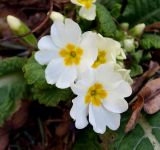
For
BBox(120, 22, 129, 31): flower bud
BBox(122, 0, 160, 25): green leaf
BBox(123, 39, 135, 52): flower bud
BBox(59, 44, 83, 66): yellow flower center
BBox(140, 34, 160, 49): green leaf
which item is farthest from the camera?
BBox(122, 0, 160, 25): green leaf

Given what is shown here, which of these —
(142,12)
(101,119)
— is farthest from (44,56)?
(142,12)

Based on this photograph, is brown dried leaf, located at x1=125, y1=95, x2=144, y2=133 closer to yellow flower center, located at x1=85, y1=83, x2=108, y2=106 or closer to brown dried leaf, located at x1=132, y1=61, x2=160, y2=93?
brown dried leaf, located at x1=132, y1=61, x2=160, y2=93

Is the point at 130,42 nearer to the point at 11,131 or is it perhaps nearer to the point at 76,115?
the point at 76,115

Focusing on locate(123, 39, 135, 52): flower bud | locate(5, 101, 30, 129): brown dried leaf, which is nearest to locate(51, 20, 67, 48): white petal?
locate(123, 39, 135, 52): flower bud

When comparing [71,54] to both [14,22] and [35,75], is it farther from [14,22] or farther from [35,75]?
[14,22]

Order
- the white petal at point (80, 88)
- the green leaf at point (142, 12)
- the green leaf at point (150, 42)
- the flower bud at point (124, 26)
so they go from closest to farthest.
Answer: the white petal at point (80, 88) → the green leaf at point (150, 42) → the flower bud at point (124, 26) → the green leaf at point (142, 12)

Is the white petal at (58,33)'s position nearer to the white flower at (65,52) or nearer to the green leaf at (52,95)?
the white flower at (65,52)

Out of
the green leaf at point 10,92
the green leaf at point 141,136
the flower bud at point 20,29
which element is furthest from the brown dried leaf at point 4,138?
the green leaf at point 141,136
